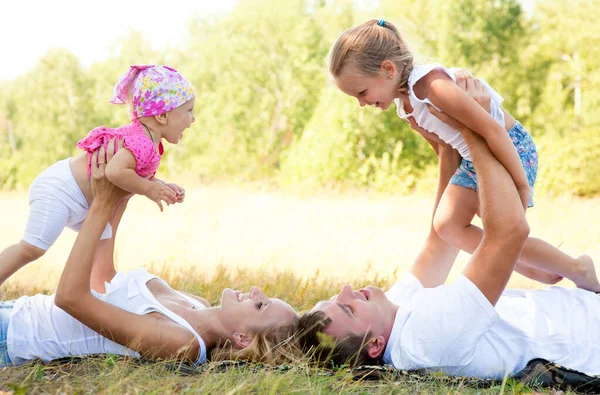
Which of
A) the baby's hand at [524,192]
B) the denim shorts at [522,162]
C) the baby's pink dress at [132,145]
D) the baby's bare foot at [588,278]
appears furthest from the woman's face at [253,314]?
the baby's bare foot at [588,278]

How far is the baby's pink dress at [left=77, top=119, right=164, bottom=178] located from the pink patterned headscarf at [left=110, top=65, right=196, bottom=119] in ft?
0.73

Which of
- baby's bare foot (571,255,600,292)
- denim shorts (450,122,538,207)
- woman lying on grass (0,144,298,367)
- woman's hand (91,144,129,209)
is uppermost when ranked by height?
denim shorts (450,122,538,207)

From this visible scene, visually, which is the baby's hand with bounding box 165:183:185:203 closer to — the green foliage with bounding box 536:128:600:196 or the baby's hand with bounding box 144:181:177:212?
the baby's hand with bounding box 144:181:177:212

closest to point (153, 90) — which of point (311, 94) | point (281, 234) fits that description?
point (281, 234)

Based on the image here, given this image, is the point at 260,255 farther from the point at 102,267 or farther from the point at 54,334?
the point at 54,334

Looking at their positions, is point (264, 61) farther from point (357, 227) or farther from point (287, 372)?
point (287, 372)

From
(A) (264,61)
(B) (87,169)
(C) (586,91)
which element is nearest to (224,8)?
(A) (264,61)

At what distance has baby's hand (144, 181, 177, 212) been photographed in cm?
366

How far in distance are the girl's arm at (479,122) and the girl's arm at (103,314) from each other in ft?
5.57

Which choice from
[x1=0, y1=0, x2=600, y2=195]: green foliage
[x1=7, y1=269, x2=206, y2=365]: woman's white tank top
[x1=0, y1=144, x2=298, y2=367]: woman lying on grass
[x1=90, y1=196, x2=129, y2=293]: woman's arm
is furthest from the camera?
[x1=0, y1=0, x2=600, y2=195]: green foliage

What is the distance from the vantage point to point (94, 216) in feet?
10.6

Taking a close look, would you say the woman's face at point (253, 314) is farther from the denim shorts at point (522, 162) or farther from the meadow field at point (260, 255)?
the denim shorts at point (522, 162)

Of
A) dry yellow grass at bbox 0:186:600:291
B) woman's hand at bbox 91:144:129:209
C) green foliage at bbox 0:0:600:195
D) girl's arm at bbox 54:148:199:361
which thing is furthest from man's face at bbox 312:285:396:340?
green foliage at bbox 0:0:600:195

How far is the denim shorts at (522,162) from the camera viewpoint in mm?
4062
